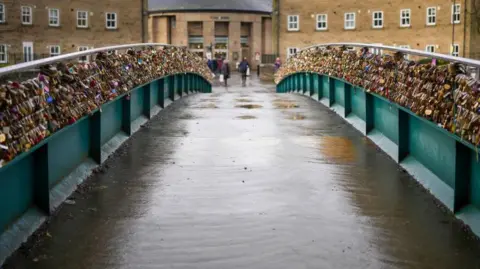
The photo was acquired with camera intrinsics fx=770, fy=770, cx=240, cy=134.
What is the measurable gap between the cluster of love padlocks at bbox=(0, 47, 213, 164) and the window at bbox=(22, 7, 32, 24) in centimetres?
5420

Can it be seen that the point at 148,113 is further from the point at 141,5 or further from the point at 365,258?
the point at 141,5

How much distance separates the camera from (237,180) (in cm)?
857

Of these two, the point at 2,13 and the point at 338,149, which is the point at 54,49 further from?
the point at 338,149

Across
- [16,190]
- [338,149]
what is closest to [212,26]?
[338,149]

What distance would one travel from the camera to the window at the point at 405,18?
65375mm

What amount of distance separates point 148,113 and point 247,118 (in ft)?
6.27

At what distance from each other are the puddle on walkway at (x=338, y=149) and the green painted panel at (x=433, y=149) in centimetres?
96

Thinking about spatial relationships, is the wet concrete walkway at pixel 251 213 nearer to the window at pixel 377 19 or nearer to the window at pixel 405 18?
the window at pixel 405 18

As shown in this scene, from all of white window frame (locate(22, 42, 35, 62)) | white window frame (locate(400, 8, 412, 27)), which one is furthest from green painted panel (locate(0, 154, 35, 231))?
white window frame (locate(400, 8, 412, 27))

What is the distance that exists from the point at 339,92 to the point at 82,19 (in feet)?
180

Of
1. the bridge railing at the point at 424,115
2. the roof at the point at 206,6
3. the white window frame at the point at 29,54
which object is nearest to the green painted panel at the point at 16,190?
the bridge railing at the point at 424,115

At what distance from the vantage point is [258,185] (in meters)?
8.30

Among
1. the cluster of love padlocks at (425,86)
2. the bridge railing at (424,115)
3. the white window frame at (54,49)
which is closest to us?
the cluster of love padlocks at (425,86)

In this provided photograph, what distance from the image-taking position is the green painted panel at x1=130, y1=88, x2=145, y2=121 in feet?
42.6
